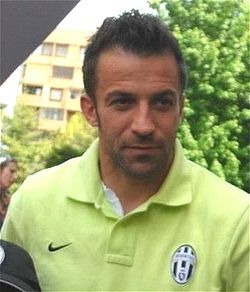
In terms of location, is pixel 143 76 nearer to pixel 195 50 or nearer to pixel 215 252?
pixel 215 252

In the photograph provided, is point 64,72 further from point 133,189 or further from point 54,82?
point 133,189

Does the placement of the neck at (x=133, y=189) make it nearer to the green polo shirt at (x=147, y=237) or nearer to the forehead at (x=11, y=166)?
the green polo shirt at (x=147, y=237)

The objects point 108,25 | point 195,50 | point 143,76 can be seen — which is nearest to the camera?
point 143,76

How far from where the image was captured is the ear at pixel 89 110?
1.23m

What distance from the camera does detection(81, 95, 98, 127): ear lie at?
1232 mm

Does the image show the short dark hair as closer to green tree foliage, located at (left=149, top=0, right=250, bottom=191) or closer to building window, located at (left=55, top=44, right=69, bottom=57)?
green tree foliage, located at (left=149, top=0, right=250, bottom=191)

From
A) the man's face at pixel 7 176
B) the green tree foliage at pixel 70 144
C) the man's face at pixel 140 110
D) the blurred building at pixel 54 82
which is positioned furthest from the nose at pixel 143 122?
the blurred building at pixel 54 82

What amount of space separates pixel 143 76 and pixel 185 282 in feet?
1.07

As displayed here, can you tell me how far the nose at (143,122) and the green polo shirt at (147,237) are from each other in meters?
0.12

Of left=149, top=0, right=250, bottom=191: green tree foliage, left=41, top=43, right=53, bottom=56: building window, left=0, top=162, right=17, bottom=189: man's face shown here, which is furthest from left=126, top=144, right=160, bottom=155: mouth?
left=41, top=43, right=53, bottom=56: building window

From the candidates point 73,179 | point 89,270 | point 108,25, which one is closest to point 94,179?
point 73,179

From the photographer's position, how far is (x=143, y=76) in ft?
3.68

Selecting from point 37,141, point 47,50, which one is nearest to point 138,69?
point 37,141

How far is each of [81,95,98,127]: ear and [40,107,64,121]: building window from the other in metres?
15.8
